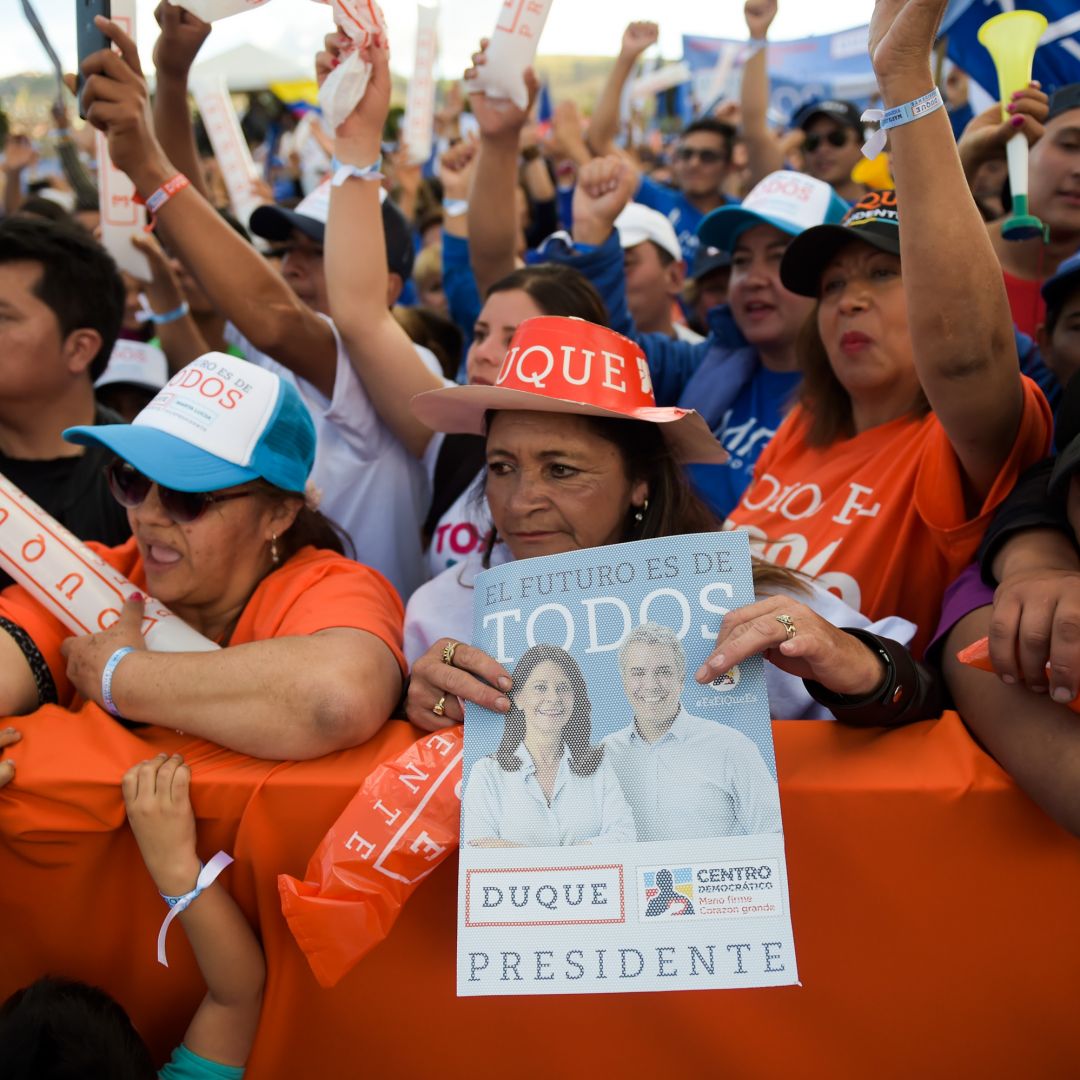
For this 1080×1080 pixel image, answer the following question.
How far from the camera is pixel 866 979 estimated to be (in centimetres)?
161

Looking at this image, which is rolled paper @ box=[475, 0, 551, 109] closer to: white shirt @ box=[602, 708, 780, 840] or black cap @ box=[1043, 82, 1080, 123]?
black cap @ box=[1043, 82, 1080, 123]

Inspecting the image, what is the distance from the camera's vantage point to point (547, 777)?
1.51 meters

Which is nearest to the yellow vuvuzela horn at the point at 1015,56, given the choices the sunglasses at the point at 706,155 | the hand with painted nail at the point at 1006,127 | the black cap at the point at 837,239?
the hand with painted nail at the point at 1006,127

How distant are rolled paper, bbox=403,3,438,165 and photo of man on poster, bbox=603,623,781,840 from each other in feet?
16.1

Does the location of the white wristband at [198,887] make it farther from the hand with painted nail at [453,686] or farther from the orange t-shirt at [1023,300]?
the orange t-shirt at [1023,300]

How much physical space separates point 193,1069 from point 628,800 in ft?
2.94

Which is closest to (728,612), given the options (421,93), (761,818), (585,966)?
(761,818)

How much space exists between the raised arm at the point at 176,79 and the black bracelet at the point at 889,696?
7.65 ft

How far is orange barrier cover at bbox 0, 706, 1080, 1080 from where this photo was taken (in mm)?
1580

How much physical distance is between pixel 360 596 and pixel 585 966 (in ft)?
3.20

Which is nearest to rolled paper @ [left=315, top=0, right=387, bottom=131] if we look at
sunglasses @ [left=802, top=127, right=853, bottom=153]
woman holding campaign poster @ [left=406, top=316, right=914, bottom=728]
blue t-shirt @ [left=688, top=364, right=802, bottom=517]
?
woman holding campaign poster @ [left=406, top=316, right=914, bottom=728]

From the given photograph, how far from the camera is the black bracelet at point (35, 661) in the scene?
2100 millimetres

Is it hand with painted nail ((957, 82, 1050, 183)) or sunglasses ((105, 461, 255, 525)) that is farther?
hand with painted nail ((957, 82, 1050, 183))

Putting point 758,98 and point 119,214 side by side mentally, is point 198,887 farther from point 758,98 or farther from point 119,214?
point 758,98
